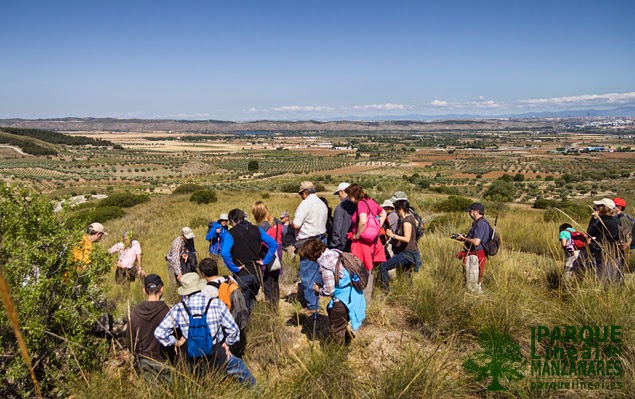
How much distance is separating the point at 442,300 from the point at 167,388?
2804 millimetres

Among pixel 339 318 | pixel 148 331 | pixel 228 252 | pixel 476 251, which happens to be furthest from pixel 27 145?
pixel 476 251

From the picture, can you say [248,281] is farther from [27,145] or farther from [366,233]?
[27,145]

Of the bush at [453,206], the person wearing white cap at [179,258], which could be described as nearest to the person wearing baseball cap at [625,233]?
the person wearing white cap at [179,258]

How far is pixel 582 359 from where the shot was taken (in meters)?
3.18

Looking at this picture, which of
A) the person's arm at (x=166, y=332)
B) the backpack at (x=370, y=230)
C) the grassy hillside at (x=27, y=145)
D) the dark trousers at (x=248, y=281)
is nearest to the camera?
the person's arm at (x=166, y=332)

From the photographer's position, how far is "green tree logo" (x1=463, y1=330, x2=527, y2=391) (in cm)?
305

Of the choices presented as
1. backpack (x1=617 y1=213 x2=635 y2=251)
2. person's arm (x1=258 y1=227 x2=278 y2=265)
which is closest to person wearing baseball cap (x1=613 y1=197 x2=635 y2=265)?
backpack (x1=617 y1=213 x2=635 y2=251)

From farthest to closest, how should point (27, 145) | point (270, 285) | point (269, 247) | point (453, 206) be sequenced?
point (27, 145), point (453, 206), point (270, 285), point (269, 247)

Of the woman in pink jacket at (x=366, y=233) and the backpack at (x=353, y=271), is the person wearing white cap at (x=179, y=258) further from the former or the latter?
the backpack at (x=353, y=271)

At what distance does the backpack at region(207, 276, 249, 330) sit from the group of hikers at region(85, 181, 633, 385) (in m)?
0.01

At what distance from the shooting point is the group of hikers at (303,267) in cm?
332

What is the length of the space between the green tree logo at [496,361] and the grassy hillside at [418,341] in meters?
0.03

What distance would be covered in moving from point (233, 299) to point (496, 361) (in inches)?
98.8

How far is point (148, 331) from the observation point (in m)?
→ 3.51
